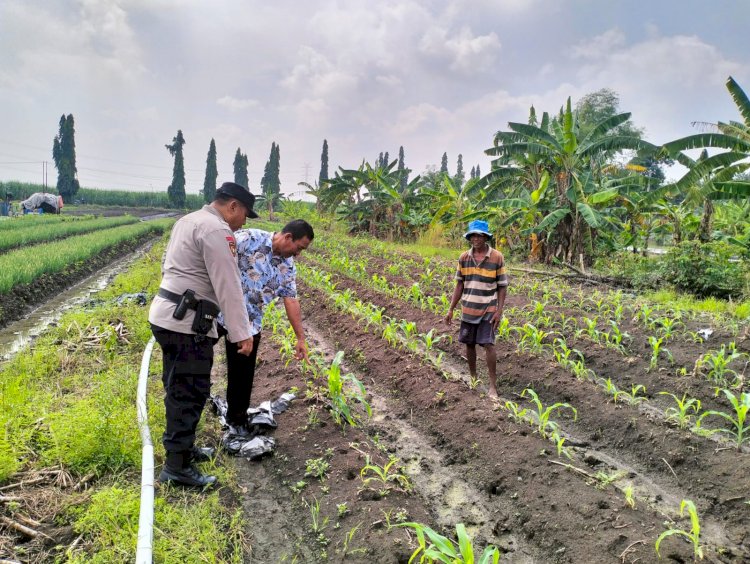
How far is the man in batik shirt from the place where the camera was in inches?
139

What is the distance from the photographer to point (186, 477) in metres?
3.01

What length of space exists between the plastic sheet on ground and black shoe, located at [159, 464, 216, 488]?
1.66 ft

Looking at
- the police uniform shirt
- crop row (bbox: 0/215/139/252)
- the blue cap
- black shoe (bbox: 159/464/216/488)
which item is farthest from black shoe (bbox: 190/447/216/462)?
crop row (bbox: 0/215/139/252)

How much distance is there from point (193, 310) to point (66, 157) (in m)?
60.0

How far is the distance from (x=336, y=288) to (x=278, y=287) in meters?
6.44

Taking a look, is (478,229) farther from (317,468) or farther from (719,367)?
(719,367)

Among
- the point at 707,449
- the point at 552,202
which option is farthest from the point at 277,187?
the point at 707,449

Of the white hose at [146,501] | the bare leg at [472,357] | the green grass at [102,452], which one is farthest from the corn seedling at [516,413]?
the white hose at [146,501]

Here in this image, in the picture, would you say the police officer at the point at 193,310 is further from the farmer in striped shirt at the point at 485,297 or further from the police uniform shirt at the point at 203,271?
the farmer in striped shirt at the point at 485,297

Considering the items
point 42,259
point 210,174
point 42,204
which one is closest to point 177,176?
point 210,174

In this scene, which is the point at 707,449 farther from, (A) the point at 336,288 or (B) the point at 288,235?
(A) the point at 336,288

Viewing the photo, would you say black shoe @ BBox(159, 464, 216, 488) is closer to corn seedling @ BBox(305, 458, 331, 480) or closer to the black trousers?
the black trousers

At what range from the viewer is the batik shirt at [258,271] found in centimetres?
356

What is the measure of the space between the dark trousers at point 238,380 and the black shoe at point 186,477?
686mm
